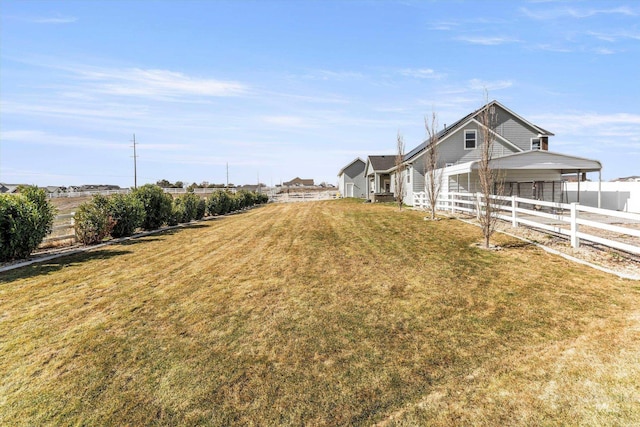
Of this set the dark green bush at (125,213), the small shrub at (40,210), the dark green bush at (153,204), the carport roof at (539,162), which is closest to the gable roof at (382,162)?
the carport roof at (539,162)

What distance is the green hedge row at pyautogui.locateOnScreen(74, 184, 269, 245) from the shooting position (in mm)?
12312

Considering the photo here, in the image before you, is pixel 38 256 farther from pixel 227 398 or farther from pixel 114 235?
pixel 227 398

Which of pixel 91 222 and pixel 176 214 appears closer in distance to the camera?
pixel 91 222

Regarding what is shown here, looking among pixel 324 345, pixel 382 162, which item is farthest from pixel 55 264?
pixel 382 162

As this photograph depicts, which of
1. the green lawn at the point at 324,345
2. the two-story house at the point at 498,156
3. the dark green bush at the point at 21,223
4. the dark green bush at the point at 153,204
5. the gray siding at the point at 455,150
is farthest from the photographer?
the gray siding at the point at 455,150

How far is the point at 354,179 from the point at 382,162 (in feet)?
38.6

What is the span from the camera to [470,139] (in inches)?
968

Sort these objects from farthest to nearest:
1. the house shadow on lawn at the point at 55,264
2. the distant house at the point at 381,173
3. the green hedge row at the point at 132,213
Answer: the distant house at the point at 381,173
the green hedge row at the point at 132,213
the house shadow on lawn at the point at 55,264

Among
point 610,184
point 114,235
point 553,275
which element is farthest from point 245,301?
point 610,184

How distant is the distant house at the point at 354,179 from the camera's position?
47312 millimetres

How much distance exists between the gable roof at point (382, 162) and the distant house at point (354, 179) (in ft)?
30.2

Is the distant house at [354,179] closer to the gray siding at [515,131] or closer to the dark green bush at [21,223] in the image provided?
the gray siding at [515,131]

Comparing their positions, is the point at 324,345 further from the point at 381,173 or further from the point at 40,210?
the point at 381,173

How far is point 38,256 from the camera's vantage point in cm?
1023
